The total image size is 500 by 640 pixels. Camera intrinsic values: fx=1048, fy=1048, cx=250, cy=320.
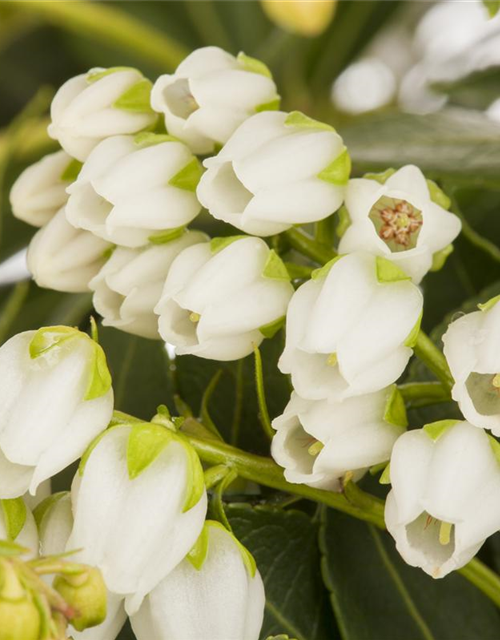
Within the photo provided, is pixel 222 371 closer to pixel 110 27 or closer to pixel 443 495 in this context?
pixel 443 495

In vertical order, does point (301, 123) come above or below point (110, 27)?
above

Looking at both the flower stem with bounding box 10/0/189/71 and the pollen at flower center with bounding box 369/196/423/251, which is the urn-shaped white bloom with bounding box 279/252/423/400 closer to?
the pollen at flower center with bounding box 369/196/423/251

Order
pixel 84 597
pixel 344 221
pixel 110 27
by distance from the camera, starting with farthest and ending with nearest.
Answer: pixel 110 27
pixel 344 221
pixel 84 597

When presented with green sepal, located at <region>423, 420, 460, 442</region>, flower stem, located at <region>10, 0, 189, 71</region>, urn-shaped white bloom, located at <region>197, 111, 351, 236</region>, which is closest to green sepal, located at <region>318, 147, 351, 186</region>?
urn-shaped white bloom, located at <region>197, 111, 351, 236</region>

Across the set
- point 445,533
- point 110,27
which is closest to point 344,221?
point 445,533

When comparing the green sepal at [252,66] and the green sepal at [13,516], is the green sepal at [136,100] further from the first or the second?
the green sepal at [13,516]

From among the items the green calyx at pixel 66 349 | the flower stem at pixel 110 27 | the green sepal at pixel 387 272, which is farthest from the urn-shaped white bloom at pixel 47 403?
the flower stem at pixel 110 27
